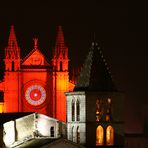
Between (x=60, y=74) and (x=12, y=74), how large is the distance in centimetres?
540

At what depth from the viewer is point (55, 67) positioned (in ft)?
420

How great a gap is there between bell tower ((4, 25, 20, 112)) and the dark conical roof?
35.4 meters

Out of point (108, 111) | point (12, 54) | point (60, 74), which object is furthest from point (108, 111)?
point (12, 54)

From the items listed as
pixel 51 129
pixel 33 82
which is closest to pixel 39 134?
pixel 51 129

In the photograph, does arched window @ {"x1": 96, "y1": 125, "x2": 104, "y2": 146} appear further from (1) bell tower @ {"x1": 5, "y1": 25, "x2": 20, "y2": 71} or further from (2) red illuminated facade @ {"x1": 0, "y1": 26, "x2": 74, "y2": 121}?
(1) bell tower @ {"x1": 5, "y1": 25, "x2": 20, "y2": 71}

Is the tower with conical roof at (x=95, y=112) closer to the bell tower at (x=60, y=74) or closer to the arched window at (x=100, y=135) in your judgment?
the arched window at (x=100, y=135)

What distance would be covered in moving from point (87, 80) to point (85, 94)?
187cm

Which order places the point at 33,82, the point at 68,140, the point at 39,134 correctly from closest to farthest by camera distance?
the point at 68,140 < the point at 39,134 < the point at 33,82

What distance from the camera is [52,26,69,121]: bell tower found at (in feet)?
418

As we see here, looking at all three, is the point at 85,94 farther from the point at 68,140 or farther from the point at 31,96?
the point at 31,96

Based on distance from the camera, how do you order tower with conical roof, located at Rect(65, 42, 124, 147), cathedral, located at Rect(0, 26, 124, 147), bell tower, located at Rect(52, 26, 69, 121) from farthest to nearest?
1. bell tower, located at Rect(52, 26, 69, 121)
2. cathedral, located at Rect(0, 26, 124, 147)
3. tower with conical roof, located at Rect(65, 42, 124, 147)

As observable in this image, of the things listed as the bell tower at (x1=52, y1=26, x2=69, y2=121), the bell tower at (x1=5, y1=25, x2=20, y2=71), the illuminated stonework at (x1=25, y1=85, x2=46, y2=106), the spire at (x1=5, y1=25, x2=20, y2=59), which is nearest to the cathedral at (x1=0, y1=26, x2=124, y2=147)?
the bell tower at (x1=52, y1=26, x2=69, y2=121)

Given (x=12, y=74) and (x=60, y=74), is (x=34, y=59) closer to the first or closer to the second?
(x=12, y=74)

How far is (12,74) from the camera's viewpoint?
127 metres
